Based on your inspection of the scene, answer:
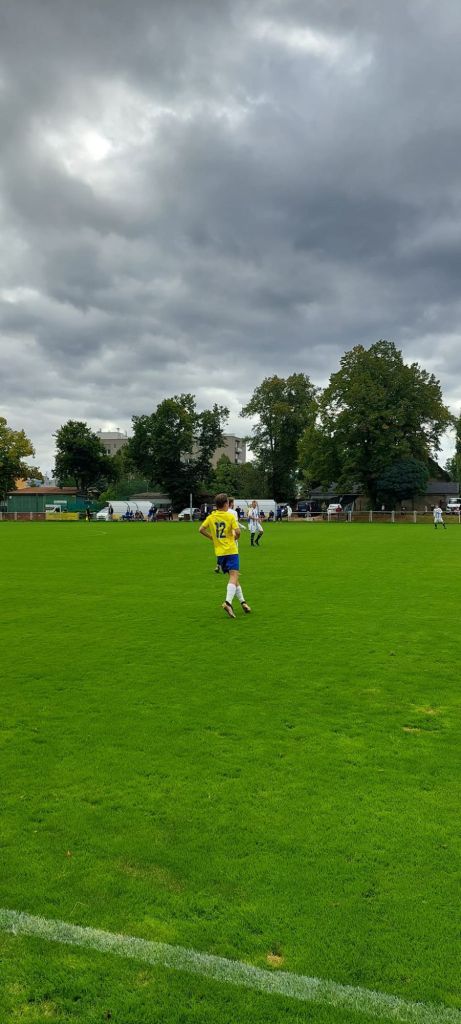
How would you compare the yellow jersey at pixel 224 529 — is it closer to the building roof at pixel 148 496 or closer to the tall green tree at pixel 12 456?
the tall green tree at pixel 12 456

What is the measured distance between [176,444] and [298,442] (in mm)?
18247

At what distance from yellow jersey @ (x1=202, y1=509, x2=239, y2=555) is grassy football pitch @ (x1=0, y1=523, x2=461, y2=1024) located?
7.24ft

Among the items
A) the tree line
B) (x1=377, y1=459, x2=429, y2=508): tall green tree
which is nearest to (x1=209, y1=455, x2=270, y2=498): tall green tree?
the tree line

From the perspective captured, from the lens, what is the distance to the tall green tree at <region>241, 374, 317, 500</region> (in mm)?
81562

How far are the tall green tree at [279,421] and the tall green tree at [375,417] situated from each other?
18.6m

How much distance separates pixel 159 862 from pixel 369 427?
5806 cm

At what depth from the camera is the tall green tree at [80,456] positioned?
273 ft

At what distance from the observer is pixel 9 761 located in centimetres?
460

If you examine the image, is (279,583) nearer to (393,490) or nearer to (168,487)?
(393,490)

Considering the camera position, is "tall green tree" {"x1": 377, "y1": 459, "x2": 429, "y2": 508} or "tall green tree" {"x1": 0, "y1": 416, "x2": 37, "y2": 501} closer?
"tall green tree" {"x1": 377, "y1": 459, "x2": 429, "y2": 508}

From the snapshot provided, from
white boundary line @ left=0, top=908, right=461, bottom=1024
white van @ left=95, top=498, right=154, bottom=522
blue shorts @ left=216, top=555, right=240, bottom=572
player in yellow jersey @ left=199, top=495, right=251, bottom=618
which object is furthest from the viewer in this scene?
white van @ left=95, top=498, right=154, bottom=522

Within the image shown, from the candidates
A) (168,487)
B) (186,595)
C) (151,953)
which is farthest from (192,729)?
(168,487)

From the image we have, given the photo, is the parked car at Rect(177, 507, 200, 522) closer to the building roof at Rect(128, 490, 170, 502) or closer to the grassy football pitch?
the building roof at Rect(128, 490, 170, 502)

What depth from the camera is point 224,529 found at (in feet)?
35.2
